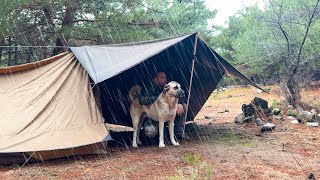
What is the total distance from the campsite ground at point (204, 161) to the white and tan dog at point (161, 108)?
0.38 meters

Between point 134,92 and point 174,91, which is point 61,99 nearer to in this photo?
point 134,92

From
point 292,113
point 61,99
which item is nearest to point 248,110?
point 292,113

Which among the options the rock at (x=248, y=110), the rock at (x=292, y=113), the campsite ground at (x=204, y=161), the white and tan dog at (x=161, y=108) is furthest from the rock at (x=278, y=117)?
the white and tan dog at (x=161, y=108)

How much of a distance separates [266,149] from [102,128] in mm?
2657

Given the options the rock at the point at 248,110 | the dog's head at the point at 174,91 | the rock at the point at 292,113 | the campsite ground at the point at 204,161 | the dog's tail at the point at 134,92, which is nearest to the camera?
the campsite ground at the point at 204,161

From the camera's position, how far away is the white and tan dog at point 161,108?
600cm

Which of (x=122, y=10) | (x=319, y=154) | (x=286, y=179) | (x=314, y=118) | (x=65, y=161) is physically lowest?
(x=314, y=118)

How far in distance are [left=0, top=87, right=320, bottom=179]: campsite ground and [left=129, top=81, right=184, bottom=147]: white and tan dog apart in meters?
0.38

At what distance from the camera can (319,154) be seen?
5.43 m

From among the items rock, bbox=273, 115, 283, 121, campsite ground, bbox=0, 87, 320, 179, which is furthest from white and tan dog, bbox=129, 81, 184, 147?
rock, bbox=273, 115, 283, 121

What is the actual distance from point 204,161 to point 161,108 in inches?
57.2

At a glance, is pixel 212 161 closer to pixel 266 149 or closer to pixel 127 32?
pixel 266 149

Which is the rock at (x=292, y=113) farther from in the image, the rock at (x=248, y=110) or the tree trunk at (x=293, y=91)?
the rock at (x=248, y=110)

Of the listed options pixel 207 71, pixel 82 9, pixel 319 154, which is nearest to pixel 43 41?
pixel 82 9
